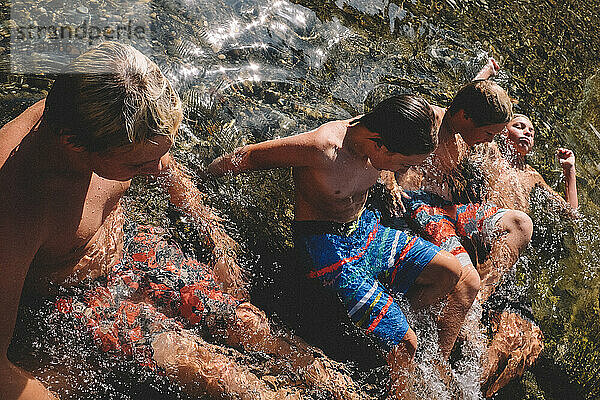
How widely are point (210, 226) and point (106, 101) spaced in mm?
1596

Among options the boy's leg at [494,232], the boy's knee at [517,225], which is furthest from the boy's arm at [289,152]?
the boy's knee at [517,225]

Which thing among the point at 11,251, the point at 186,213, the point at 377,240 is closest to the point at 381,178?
the point at 377,240

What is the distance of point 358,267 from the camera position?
11.1 feet

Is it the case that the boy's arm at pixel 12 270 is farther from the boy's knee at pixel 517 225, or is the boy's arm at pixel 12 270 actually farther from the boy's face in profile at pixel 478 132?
the boy's knee at pixel 517 225

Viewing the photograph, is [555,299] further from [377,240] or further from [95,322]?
[95,322]

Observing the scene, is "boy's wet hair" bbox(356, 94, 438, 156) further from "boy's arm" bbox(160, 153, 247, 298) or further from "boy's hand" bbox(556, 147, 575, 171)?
"boy's hand" bbox(556, 147, 575, 171)

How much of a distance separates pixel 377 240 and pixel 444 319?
723mm

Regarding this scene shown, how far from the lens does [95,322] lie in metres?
2.67

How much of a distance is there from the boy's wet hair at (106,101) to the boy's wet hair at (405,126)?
146 cm

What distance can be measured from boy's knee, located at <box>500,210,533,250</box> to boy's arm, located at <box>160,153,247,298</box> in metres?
2.04

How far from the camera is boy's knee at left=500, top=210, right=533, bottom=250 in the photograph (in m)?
4.26

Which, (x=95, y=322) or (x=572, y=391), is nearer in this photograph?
(x=95, y=322)

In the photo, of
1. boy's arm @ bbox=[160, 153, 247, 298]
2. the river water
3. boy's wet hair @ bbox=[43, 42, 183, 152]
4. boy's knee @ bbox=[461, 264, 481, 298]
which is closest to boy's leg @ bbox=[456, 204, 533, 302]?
the river water

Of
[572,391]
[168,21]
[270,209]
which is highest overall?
[168,21]
